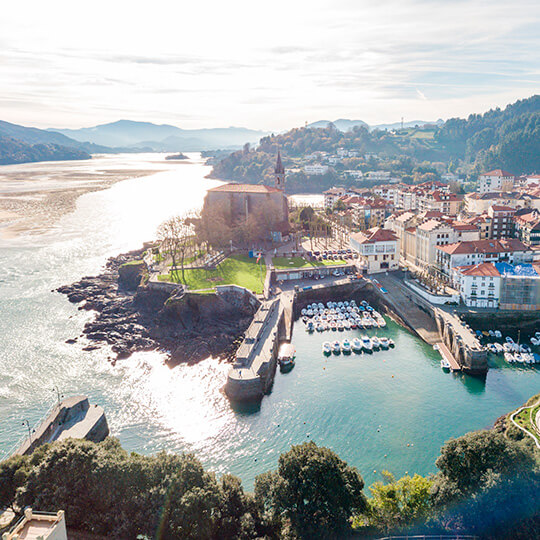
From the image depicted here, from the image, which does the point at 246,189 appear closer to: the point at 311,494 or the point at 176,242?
the point at 176,242

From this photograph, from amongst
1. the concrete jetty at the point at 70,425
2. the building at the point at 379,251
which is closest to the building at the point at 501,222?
the building at the point at 379,251

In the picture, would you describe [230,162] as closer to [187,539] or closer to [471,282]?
[471,282]

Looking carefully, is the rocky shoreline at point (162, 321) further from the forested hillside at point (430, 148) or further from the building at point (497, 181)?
the forested hillside at point (430, 148)

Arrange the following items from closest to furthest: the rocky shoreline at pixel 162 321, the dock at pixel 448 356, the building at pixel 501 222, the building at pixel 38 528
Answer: the building at pixel 38 528, the dock at pixel 448 356, the rocky shoreline at pixel 162 321, the building at pixel 501 222

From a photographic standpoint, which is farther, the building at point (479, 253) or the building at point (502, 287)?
the building at point (479, 253)

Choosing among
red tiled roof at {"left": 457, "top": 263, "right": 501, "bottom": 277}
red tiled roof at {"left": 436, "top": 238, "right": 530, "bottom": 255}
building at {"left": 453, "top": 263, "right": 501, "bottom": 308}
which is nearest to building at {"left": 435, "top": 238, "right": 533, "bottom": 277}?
red tiled roof at {"left": 436, "top": 238, "right": 530, "bottom": 255}

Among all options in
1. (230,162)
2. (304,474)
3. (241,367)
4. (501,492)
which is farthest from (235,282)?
(230,162)
